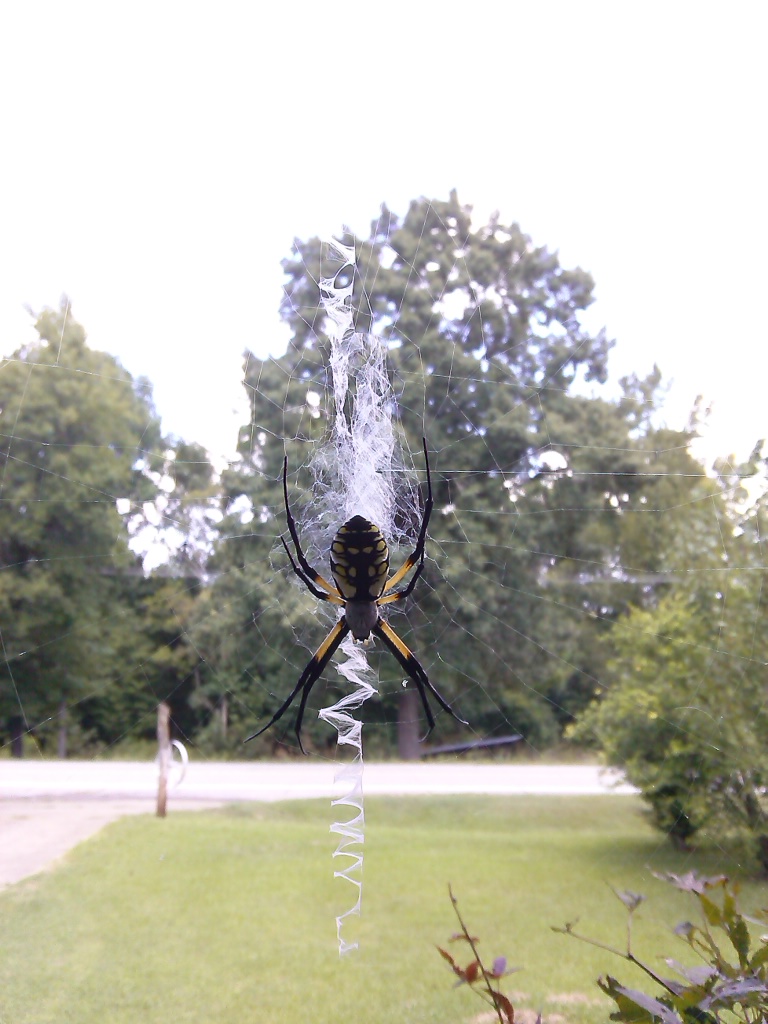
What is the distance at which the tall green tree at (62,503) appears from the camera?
305 cm

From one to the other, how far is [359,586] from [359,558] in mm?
189

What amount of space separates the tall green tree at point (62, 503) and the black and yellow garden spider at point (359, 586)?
882mm

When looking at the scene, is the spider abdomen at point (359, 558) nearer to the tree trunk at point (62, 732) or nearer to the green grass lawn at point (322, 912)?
the green grass lawn at point (322, 912)

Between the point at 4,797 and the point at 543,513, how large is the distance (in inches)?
108

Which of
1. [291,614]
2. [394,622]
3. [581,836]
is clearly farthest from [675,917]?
[291,614]

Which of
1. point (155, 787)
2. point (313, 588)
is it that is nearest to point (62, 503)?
point (313, 588)

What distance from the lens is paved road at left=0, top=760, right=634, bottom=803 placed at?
3936 mm

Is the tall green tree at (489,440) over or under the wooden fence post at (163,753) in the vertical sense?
over

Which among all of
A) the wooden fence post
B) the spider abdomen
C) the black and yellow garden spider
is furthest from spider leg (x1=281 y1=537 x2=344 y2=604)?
the wooden fence post

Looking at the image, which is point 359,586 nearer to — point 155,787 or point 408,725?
point 408,725

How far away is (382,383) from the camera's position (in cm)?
297

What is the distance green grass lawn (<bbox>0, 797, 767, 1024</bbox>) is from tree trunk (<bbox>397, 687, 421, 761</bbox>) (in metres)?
0.75

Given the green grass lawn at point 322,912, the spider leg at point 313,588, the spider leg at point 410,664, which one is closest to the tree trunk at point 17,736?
the green grass lawn at point 322,912

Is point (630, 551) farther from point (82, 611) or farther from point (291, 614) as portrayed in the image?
point (82, 611)
